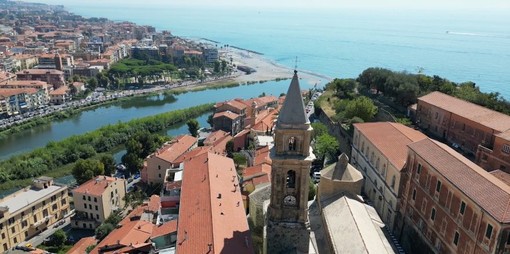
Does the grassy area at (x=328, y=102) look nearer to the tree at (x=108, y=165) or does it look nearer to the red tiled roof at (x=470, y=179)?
the tree at (x=108, y=165)

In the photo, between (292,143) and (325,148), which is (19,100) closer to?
(325,148)

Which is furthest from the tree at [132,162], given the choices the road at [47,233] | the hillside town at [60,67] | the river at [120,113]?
the hillside town at [60,67]

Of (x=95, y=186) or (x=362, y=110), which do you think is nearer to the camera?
(x=95, y=186)

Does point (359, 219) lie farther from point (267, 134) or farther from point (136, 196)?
point (267, 134)

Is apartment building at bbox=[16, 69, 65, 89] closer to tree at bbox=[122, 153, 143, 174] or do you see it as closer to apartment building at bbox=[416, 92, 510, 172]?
tree at bbox=[122, 153, 143, 174]

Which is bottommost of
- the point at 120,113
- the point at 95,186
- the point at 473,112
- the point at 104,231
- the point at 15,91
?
the point at 120,113

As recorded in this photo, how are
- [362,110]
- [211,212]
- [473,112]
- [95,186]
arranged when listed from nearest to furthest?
[211,212] → [95,186] → [473,112] → [362,110]

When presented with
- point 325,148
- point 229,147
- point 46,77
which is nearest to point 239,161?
point 229,147
